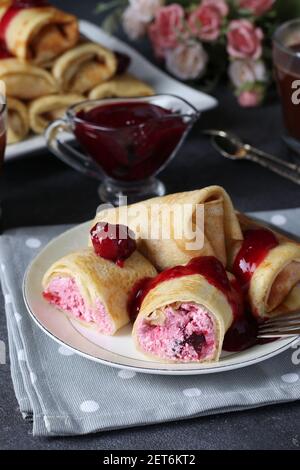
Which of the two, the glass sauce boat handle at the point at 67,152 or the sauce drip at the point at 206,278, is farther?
the glass sauce boat handle at the point at 67,152

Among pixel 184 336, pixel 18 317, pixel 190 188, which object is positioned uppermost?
pixel 184 336

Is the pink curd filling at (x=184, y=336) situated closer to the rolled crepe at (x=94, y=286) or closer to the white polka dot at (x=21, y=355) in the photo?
the rolled crepe at (x=94, y=286)

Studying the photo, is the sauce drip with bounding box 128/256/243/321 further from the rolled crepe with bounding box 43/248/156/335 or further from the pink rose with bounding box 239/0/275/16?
the pink rose with bounding box 239/0/275/16

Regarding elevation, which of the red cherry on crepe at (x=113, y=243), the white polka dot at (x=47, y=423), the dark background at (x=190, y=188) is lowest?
the dark background at (x=190, y=188)

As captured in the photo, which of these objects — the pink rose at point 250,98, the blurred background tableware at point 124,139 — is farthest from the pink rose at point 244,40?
the blurred background tableware at point 124,139

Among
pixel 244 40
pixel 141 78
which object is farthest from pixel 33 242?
pixel 244 40

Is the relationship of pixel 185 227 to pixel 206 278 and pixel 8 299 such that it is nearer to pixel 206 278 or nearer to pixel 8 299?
pixel 206 278
